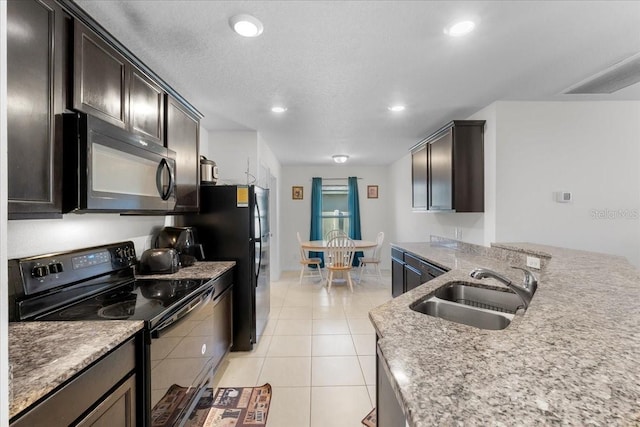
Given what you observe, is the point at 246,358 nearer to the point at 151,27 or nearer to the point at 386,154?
the point at 151,27

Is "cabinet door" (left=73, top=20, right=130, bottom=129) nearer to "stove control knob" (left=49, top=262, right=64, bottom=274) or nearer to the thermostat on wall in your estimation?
"stove control knob" (left=49, top=262, right=64, bottom=274)

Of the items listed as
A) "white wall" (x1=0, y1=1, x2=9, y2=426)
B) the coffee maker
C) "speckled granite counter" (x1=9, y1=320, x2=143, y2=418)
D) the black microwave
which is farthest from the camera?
the coffee maker

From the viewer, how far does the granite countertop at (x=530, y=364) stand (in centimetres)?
51

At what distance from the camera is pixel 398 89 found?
7.84 feet

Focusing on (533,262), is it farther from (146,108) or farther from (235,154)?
(235,154)

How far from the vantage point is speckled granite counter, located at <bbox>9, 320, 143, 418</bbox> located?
0.76m

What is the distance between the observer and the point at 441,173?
122 inches

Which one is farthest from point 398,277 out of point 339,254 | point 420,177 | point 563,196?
point 563,196

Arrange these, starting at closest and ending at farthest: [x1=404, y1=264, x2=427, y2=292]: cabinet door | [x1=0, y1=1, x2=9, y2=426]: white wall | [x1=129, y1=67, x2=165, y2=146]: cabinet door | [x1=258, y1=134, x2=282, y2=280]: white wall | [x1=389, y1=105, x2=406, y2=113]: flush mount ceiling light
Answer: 1. [x1=0, y1=1, x2=9, y2=426]: white wall
2. [x1=129, y1=67, x2=165, y2=146]: cabinet door
3. [x1=389, y1=105, x2=406, y2=113]: flush mount ceiling light
4. [x1=404, y1=264, x2=427, y2=292]: cabinet door
5. [x1=258, y1=134, x2=282, y2=280]: white wall

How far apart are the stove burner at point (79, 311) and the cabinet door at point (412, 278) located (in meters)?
2.65

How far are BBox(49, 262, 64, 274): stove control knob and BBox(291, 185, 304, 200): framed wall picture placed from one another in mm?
5099

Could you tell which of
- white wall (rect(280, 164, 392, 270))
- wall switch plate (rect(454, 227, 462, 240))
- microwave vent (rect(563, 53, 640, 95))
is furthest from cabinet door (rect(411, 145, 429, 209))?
white wall (rect(280, 164, 392, 270))

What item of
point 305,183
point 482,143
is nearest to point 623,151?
point 482,143

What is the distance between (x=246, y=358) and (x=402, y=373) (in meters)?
2.28
